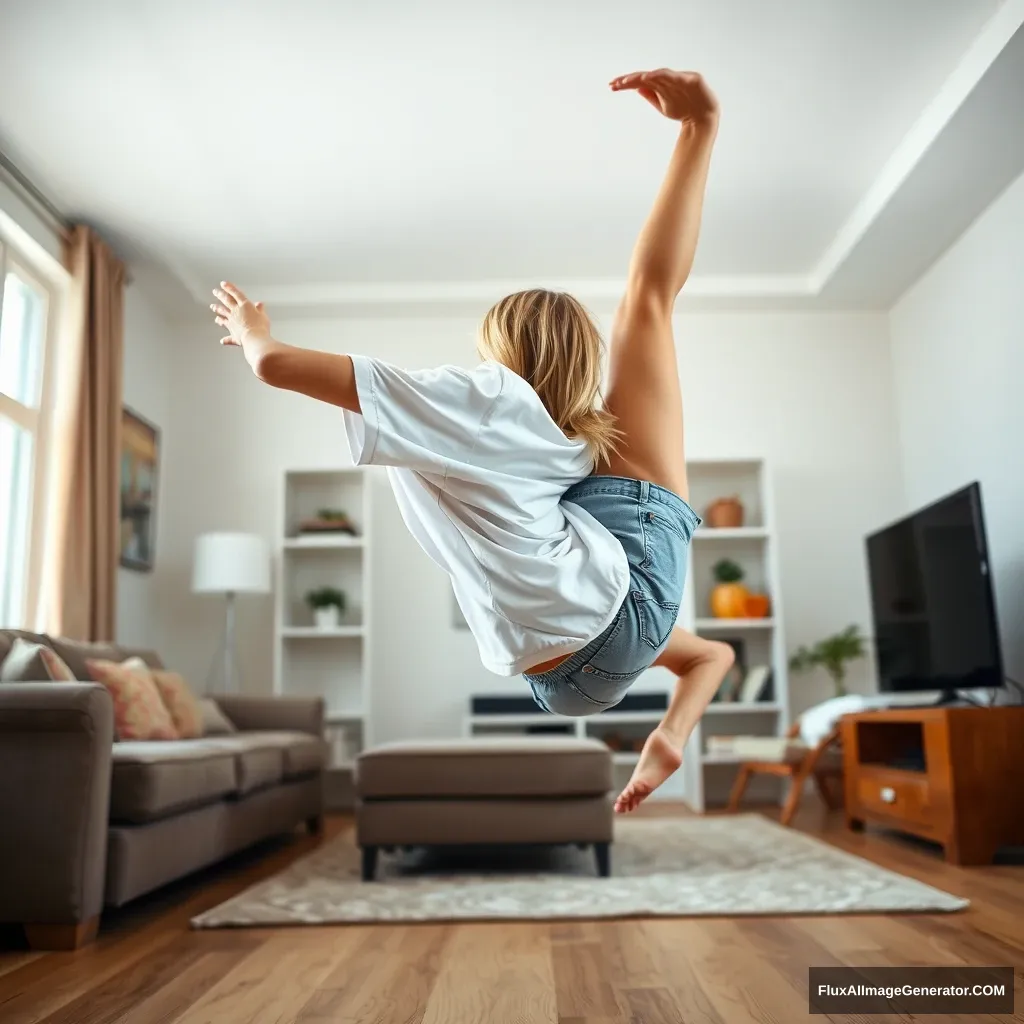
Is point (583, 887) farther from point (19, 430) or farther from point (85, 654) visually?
point (19, 430)

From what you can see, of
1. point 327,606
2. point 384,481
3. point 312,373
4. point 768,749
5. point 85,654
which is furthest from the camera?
point 384,481

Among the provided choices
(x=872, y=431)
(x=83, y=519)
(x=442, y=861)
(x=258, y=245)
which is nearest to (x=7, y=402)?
(x=83, y=519)

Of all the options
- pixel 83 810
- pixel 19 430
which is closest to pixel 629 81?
pixel 83 810

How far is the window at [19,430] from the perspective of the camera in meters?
4.63

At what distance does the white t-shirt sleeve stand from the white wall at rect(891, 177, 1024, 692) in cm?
395

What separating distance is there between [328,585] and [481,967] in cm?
387

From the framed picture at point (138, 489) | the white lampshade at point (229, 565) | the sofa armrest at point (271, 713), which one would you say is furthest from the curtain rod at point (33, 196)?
the sofa armrest at point (271, 713)

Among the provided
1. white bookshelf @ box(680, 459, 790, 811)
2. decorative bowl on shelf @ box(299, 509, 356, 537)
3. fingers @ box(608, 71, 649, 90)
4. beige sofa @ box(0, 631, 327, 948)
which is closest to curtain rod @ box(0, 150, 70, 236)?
decorative bowl on shelf @ box(299, 509, 356, 537)

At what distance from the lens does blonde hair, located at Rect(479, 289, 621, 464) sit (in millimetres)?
1554

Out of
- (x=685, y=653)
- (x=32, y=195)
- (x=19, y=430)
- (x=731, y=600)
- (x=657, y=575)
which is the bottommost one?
(x=685, y=653)

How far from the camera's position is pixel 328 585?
605 cm

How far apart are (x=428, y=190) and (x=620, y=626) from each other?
390 centimetres

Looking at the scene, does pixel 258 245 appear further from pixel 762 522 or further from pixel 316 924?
pixel 316 924

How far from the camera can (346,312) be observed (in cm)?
630
